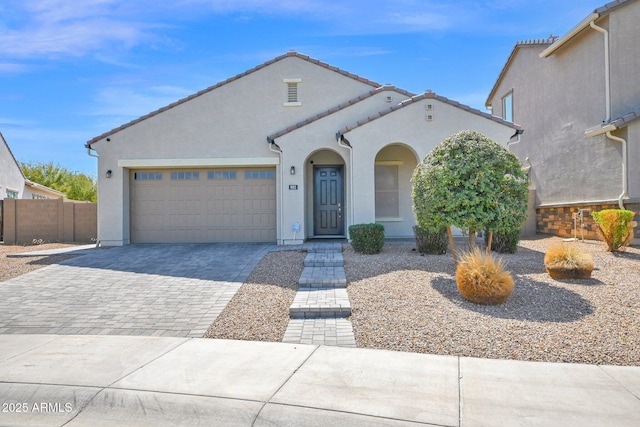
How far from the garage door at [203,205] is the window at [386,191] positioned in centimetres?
346

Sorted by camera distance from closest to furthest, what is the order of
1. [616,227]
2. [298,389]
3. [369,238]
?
[298,389] < [616,227] < [369,238]

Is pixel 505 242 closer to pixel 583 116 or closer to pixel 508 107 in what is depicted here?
pixel 583 116

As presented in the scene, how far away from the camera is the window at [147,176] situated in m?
13.8

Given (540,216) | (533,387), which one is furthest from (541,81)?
(533,387)

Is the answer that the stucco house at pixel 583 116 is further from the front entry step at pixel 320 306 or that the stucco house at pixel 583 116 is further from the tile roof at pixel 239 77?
the front entry step at pixel 320 306

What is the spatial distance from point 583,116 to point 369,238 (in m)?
9.24

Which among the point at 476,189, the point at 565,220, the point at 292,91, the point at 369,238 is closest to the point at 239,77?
the point at 292,91

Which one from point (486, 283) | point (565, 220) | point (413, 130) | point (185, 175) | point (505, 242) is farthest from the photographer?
point (565, 220)

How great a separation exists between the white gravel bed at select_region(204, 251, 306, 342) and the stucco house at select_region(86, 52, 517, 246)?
14.5 feet

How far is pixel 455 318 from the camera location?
548cm

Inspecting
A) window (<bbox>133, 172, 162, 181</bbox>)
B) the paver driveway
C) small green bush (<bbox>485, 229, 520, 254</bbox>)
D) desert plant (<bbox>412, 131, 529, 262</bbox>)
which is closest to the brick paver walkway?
the paver driveway

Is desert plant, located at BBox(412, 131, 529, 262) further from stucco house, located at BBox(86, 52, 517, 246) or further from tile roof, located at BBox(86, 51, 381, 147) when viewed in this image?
tile roof, located at BBox(86, 51, 381, 147)

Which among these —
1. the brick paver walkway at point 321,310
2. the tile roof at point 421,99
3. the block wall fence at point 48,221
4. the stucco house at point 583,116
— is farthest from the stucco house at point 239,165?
the stucco house at point 583,116

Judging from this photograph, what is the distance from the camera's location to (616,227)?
32.2 ft
